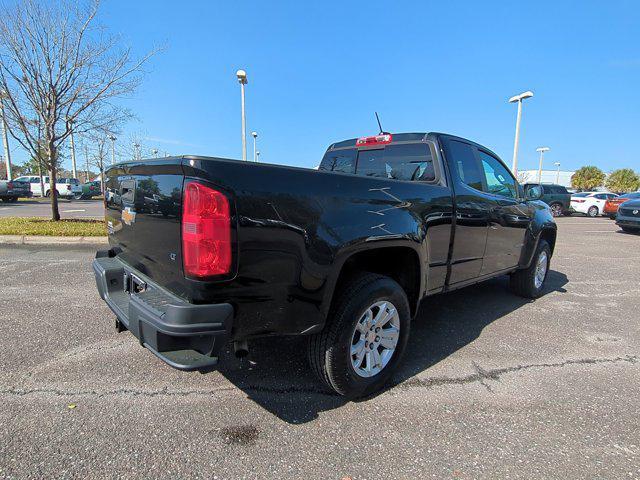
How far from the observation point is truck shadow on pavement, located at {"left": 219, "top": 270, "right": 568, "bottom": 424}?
2600 mm

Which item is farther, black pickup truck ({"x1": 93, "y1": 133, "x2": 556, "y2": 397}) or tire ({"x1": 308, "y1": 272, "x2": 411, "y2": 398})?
tire ({"x1": 308, "y1": 272, "x2": 411, "y2": 398})

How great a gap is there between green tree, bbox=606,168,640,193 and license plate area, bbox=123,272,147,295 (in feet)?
254

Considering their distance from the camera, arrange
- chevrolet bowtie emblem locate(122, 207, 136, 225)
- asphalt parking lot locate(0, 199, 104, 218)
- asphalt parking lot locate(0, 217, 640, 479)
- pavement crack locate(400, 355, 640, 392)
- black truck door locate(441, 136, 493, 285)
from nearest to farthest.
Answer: asphalt parking lot locate(0, 217, 640, 479), chevrolet bowtie emblem locate(122, 207, 136, 225), pavement crack locate(400, 355, 640, 392), black truck door locate(441, 136, 493, 285), asphalt parking lot locate(0, 199, 104, 218)

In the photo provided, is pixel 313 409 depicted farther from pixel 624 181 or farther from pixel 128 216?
pixel 624 181

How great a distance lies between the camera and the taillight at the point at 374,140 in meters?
3.83

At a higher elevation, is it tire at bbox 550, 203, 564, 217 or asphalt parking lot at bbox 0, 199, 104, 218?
tire at bbox 550, 203, 564, 217

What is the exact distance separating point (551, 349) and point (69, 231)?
30.3 ft

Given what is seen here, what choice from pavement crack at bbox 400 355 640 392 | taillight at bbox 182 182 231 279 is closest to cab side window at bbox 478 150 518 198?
pavement crack at bbox 400 355 640 392

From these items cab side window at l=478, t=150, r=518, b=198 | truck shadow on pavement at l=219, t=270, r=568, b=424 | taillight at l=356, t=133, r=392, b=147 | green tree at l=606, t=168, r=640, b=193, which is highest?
green tree at l=606, t=168, r=640, b=193

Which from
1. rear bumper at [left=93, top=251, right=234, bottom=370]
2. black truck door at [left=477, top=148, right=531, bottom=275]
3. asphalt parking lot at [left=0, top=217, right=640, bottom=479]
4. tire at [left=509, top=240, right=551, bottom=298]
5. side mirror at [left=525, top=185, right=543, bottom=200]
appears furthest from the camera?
tire at [left=509, top=240, right=551, bottom=298]

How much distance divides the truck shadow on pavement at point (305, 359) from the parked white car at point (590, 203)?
2320 centimetres

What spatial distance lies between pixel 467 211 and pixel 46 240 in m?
8.47

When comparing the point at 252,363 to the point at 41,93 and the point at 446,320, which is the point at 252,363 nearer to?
the point at 446,320

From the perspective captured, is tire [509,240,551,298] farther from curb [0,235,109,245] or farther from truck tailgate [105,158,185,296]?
curb [0,235,109,245]
